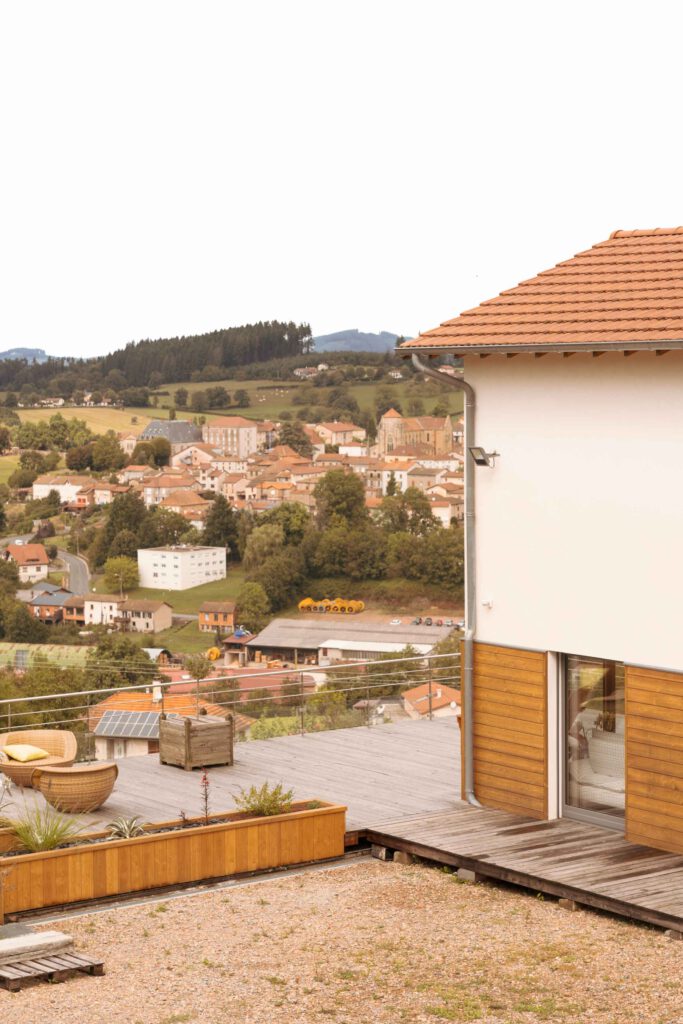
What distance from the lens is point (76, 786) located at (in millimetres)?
9578

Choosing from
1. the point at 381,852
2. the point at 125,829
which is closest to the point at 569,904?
the point at 381,852

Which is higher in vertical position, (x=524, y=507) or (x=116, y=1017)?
(x=524, y=507)

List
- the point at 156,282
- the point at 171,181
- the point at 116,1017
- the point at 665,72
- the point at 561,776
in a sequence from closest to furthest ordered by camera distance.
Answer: the point at 116,1017 < the point at 561,776 < the point at 665,72 < the point at 171,181 < the point at 156,282

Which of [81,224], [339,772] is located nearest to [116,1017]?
[339,772]

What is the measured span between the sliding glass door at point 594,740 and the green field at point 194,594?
8645 cm

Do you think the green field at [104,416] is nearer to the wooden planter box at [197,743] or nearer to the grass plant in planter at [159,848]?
the wooden planter box at [197,743]

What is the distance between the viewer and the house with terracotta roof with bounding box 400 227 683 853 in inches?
345

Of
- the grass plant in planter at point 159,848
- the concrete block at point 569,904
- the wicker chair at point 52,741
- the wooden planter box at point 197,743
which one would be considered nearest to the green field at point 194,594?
the wooden planter box at point 197,743

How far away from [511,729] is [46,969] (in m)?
3.92

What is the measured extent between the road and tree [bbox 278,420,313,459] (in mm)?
33237

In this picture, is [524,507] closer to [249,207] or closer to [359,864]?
[359,864]

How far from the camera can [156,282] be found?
76.9 meters

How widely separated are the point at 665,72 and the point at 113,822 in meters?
12.4

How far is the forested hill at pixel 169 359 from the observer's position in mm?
148125
